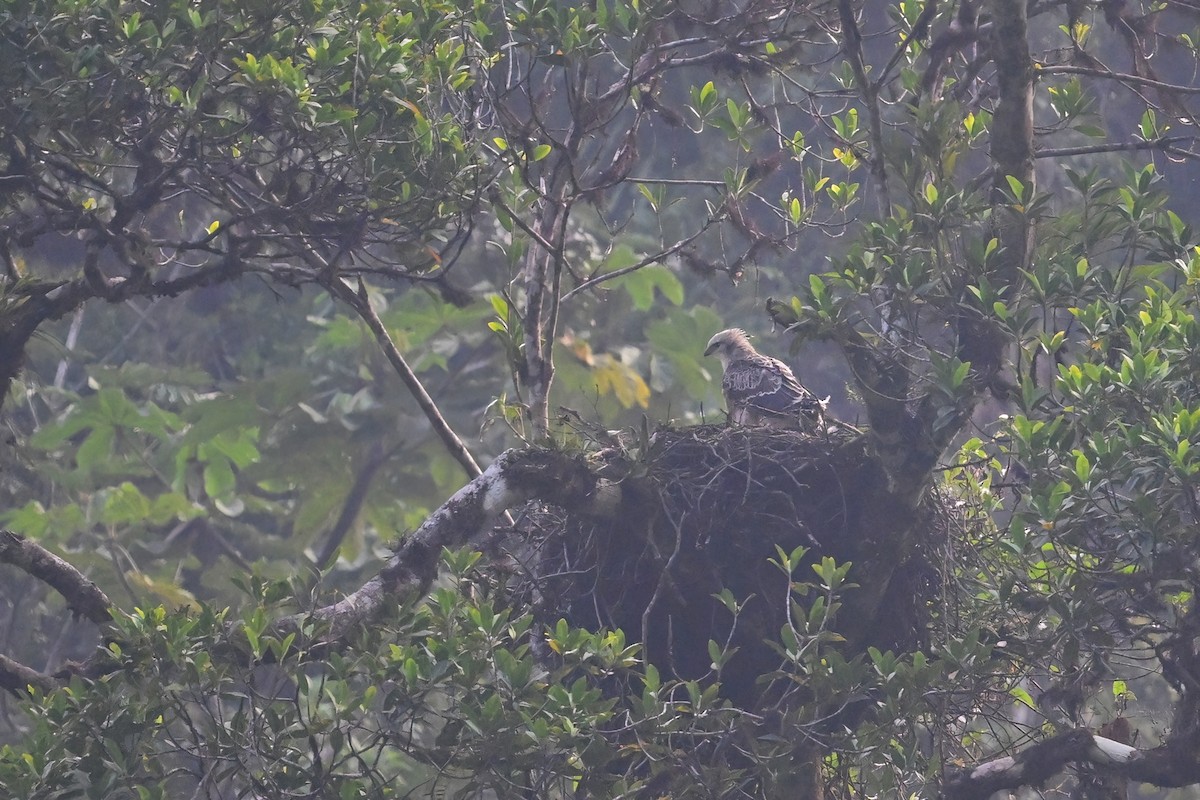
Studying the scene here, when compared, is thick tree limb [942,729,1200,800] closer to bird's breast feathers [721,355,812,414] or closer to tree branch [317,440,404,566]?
bird's breast feathers [721,355,812,414]

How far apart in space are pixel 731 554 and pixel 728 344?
4429 mm

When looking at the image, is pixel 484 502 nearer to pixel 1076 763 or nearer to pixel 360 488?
pixel 1076 763

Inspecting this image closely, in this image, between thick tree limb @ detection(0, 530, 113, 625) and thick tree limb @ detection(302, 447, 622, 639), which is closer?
thick tree limb @ detection(0, 530, 113, 625)

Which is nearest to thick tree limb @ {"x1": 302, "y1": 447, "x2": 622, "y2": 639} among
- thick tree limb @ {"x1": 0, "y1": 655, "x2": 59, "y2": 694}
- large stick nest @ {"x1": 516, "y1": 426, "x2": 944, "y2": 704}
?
large stick nest @ {"x1": 516, "y1": 426, "x2": 944, "y2": 704}

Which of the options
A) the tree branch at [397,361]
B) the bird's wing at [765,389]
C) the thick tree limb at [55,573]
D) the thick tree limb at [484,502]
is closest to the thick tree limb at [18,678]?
the thick tree limb at [55,573]

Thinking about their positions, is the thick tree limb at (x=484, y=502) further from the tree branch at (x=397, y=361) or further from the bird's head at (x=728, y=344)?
the bird's head at (x=728, y=344)

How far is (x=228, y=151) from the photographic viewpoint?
18.6ft

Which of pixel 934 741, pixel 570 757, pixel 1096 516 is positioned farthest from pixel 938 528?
pixel 570 757

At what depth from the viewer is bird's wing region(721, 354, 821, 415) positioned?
25.9 feet

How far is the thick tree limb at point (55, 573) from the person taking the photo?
17.3ft

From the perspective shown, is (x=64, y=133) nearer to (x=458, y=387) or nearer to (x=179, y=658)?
(x=179, y=658)

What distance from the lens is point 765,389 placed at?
27.4ft

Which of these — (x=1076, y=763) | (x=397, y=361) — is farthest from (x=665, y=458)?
(x=1076, y=763)

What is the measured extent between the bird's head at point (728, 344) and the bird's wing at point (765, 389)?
4.11 ft
